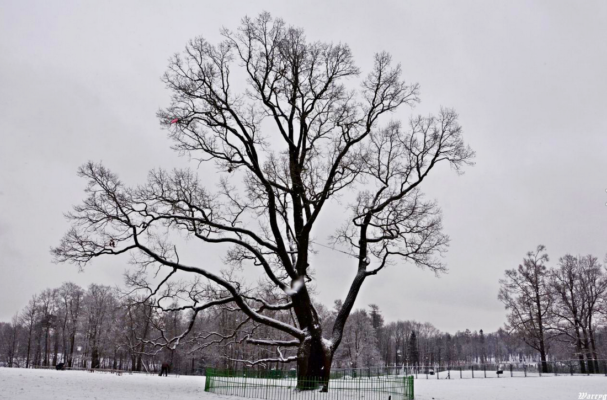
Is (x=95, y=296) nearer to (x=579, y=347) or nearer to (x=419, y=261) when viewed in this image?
(x=419, y=261)

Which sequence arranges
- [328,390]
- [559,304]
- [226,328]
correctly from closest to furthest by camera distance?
[328,390] → [226,328] → [559,304]

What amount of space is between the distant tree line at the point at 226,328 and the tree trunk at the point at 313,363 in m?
1.77

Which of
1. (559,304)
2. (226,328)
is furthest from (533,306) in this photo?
(226,328)

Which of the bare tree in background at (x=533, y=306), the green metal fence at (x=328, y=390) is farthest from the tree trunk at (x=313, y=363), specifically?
the bare tree in background at (x=533, y=306)

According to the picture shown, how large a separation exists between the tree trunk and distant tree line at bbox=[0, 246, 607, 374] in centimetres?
177

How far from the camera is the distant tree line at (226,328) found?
2572 centimetres

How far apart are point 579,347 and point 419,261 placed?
127 ft

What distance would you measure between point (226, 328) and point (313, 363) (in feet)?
38.7

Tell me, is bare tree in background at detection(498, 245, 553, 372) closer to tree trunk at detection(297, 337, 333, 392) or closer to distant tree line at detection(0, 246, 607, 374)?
distant tree line at detection(0, 246, 607, 374)

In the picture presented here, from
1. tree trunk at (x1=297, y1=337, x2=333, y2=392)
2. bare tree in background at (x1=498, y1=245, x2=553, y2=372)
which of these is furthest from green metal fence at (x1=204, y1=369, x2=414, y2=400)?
bare tree in background at (x1=498, y1=245, x2=553, y2=372)

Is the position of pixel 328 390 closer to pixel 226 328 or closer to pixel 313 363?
→ pixel 313 363

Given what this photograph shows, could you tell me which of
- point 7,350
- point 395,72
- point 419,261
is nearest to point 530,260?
point 419,261

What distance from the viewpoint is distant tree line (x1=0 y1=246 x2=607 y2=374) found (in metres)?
25.7

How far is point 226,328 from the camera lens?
98.2 ft
